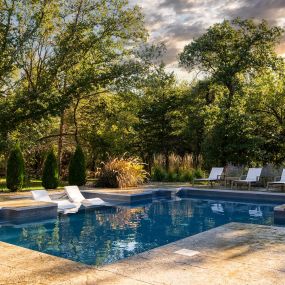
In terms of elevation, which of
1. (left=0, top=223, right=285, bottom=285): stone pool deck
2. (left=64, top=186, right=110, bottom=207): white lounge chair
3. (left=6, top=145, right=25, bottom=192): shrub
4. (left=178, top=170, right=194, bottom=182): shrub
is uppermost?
(left=6, top=145, right=25, bottom=192): shrub

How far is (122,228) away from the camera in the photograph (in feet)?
24.7

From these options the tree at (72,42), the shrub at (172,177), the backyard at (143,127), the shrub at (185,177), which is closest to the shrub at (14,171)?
the backyard at (143,127)

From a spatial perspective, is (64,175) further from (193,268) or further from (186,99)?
(193,268)

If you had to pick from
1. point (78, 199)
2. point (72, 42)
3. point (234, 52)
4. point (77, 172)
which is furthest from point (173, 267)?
point (234, 52)

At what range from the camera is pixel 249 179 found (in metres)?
12.7

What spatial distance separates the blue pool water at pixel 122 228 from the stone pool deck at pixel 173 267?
43.3 inches

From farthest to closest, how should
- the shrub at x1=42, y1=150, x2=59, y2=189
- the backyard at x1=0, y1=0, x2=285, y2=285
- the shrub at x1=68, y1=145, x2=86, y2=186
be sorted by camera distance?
the shrub at x1=68, y1=145, x2=86, y2=186 → the shrub at x1=42, y1=150, x2=59, y2=189 → the backyard at x1=0, y1=0, x2=285, y2=285

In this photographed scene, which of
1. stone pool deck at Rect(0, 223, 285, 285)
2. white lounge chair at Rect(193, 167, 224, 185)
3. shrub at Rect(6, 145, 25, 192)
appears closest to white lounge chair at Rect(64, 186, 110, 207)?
shrub at Rect(6, 145, 25, 192)

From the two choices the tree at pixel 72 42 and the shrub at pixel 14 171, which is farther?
the tree at pixel 72 42

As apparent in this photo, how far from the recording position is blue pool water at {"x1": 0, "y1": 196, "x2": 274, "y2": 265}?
230 inches

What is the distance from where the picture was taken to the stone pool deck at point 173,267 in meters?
3.50

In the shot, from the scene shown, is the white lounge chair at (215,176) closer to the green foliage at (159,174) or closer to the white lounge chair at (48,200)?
the green foliage at (159,174)

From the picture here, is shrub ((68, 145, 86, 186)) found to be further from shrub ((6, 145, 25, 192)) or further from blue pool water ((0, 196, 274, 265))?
blue pool water ((0, 196, 274, 265))

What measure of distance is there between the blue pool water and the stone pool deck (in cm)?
110
